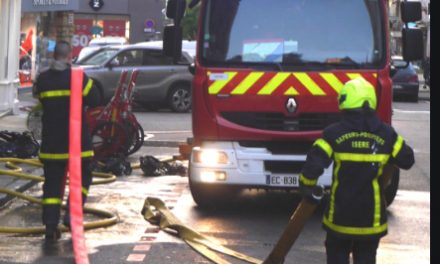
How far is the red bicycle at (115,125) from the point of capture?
48.8 ft

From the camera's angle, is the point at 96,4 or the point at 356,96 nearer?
the point at 356,96

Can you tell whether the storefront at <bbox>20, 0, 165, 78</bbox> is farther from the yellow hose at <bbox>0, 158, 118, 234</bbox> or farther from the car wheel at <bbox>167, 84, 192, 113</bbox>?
the yellow hose at <bbox>0, 158, 118, 234</bbox>

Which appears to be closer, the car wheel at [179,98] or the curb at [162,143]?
the curb at [162,143]

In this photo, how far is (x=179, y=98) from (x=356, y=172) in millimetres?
20298

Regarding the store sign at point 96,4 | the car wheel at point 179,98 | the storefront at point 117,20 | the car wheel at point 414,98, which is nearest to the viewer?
the car wheel at point 179,98

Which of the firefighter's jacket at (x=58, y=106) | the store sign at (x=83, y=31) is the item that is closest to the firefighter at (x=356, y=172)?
the firefighter's jacket at (x=58, y=106)

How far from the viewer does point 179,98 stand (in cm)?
2645

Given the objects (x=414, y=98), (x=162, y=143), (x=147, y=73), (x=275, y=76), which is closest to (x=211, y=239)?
(x=275, y=76)

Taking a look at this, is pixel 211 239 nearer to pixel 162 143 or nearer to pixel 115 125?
pixel 115 125

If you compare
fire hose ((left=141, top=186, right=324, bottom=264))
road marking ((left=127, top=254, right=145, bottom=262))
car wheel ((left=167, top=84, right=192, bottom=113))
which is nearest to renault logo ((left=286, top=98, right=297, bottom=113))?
fire hose ((left=141, top=186, right=324, bottom=264))

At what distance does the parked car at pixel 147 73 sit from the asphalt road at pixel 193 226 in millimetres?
11207

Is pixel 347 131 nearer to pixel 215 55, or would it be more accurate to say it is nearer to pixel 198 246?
pixel 198 246

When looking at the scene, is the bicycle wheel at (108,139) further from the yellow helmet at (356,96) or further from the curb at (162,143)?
the yellow helmet at (356,96)

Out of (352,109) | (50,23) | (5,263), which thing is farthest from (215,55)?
(50,23)
